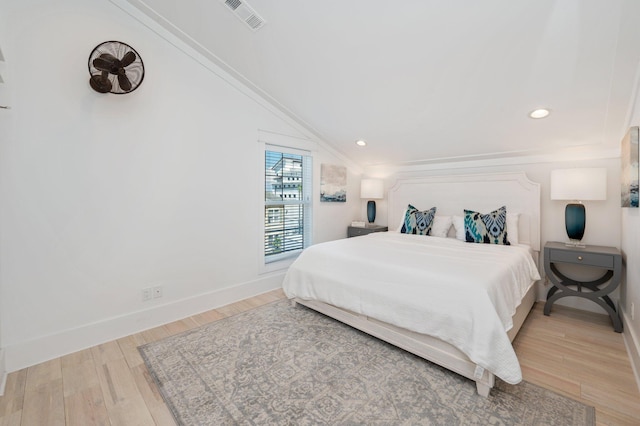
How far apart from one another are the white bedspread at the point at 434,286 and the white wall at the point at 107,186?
46.6 inches

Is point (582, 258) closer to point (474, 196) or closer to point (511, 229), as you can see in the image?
point (511, 229)

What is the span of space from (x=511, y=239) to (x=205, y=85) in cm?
368

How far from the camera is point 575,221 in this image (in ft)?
9.08

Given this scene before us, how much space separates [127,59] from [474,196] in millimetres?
3914

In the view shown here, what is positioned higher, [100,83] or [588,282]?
[100,83]

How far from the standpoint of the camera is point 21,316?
190 cm

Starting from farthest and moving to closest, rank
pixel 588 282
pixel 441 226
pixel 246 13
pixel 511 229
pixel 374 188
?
1. pixel 374 188
2. pixel 441 226
3. pixel 511 229
4. pixel 588 282
5. pixel 246 13

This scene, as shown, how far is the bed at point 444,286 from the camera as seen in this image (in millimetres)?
1613

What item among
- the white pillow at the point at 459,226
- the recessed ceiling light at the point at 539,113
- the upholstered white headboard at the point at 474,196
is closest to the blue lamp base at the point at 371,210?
the upholstered white headboard at the point at 474,196

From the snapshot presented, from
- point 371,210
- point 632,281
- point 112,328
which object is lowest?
point 112,328

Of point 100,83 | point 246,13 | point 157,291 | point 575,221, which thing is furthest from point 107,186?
point 575,221

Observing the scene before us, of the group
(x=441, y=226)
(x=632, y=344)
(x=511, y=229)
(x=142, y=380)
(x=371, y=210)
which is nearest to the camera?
(x=142, y=380)

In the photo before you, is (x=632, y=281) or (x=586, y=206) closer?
(x=632, y=281)

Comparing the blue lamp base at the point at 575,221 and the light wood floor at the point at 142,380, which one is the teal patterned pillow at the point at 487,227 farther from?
the light wood floor at the point at 142,380
